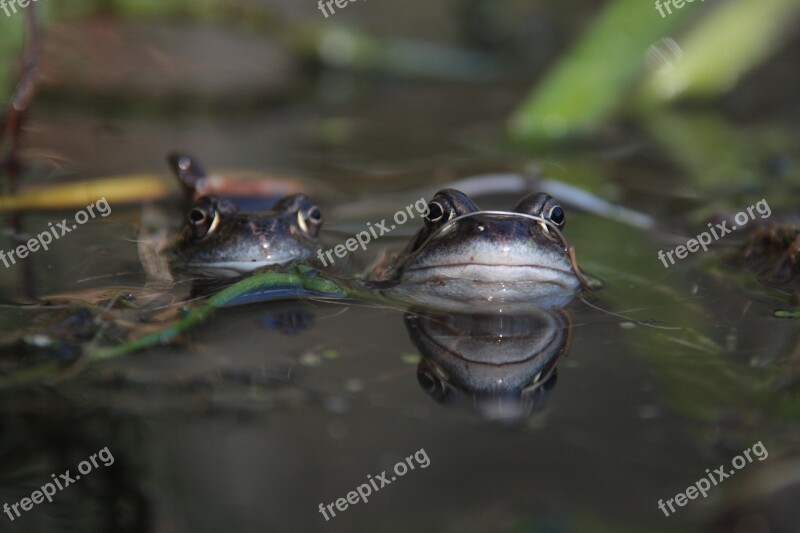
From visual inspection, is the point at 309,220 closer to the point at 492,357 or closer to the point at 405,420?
the point at 492,357

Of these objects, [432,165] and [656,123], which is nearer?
[432,165]

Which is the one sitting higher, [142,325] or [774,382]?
[142,325]

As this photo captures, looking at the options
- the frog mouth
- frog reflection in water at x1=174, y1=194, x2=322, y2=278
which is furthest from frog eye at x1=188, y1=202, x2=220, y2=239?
the frog mouth

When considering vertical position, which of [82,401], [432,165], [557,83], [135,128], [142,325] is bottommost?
[82,401]

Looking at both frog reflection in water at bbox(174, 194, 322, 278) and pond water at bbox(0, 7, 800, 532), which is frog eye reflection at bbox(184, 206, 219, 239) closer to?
frog reflection in water at bbox(174, 194, 322, 278)

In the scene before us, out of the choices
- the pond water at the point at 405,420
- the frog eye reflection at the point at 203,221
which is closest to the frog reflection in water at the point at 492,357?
the pond water at the point at 405,420

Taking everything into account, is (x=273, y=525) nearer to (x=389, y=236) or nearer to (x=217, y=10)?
(x=389, y=236)

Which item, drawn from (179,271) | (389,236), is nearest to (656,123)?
(389,236)
